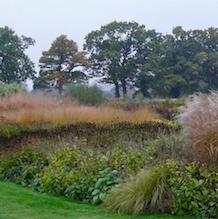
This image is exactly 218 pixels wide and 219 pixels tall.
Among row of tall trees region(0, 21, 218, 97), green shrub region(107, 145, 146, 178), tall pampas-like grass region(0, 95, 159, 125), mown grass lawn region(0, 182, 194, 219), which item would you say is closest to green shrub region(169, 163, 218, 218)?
mown grass lawn region(0, 182, 194, 219)

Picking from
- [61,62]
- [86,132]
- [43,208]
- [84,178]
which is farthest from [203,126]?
[61,62]

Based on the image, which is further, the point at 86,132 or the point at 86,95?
the point at 86,95

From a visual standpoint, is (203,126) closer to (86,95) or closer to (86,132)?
(86,132)

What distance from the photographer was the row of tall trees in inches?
1785

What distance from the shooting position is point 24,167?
1077cm

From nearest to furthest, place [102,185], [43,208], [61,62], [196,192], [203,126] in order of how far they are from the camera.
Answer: [196,192], [43,208], [203,126], [102,185], [61,62]

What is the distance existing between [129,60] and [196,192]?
4186 centimetres

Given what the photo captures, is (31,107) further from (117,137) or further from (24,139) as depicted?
(117,137)

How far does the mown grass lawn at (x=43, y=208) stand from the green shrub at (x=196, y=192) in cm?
28

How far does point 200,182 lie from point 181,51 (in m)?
42.5

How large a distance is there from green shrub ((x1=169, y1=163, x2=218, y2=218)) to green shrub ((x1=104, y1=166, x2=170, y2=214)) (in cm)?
16

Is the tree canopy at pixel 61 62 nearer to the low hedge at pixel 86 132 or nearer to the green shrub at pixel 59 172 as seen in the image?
the low hedge at pixel 86 132

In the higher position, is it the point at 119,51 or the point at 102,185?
the point at 119,51

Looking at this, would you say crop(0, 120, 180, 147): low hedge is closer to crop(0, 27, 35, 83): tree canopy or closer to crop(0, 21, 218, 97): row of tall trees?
crop(0, 21, 218, 97): row of tall trees
